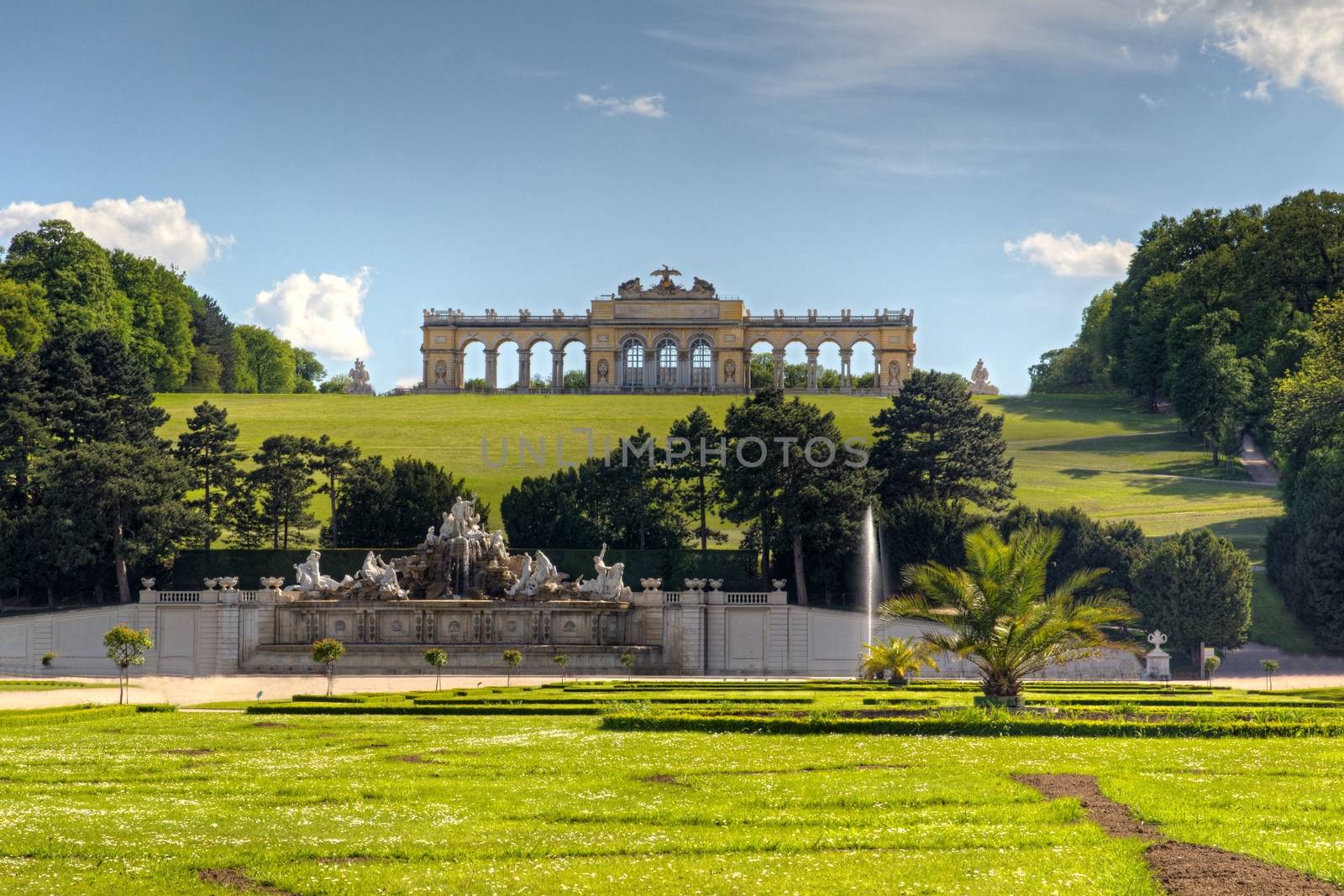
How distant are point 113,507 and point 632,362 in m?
72.5

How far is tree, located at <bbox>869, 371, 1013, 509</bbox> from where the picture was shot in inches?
2394

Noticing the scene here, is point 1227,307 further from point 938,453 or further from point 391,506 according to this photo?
point 391,506

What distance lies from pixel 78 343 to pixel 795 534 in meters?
32.3

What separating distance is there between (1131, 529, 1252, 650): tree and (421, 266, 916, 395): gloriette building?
71.5m

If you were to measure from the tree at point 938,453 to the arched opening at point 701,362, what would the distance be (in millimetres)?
59209

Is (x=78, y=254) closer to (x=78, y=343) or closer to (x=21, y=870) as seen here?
(x=78, y=343)

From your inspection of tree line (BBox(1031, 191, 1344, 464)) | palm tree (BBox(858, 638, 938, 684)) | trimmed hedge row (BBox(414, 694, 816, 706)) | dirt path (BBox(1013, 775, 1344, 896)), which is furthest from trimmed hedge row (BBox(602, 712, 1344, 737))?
tree line (BBox(1031, 191, 1344, 464))

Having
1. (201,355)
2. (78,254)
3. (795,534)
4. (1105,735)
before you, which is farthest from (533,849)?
(201,355)

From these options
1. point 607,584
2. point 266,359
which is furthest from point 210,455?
point 266,359

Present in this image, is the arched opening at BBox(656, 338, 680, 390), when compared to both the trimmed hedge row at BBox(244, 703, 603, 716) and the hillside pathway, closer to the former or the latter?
the hillside pathway

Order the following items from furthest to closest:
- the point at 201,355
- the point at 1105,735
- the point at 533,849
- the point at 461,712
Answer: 1. the point at 201,355
2. the point at 461,712
3. the point at 1105,735
4. the point at 533,849

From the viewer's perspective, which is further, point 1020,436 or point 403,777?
point 1020,436

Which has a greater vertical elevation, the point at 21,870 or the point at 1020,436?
the point at 1020,436

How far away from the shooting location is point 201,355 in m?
115
